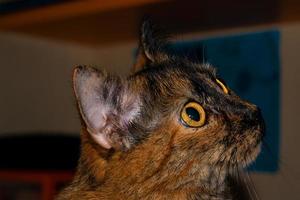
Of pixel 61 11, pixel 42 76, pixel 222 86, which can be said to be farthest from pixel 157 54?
pixel 42 76

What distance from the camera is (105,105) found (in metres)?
1.02

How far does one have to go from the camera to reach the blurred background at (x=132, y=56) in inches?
55.9

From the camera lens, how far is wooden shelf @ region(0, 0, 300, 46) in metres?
1.37

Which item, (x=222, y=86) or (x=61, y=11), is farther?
(x=61, y=11)

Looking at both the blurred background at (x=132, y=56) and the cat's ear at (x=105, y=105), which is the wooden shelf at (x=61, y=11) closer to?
the blurred background at (x=132, y=56)

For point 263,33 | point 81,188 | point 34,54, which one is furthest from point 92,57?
point 81,188

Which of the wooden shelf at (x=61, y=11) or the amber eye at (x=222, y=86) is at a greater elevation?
the wooden shelf at (x=61, y=11)

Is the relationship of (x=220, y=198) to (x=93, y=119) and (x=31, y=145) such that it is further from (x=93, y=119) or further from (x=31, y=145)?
(x=31, y=145)

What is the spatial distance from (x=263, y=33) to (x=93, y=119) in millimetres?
718

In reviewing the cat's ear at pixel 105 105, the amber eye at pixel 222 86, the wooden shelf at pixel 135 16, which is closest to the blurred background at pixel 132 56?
the wooden shelf at pixel 135 16

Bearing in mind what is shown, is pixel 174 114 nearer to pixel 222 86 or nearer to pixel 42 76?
pixel 222 86

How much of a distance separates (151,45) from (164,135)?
321mm

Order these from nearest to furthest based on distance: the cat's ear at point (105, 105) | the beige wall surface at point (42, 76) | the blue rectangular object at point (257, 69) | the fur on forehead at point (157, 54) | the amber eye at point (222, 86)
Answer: the cat's ear at point (105, 105), the amber eye at point (222, 86), the fur on forehead at point (157, 54), the blue rectangular object at point (257, 69), the beige wall surface at point (42, 76)

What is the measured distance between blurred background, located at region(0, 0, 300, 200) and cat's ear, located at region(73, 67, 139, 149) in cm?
32
